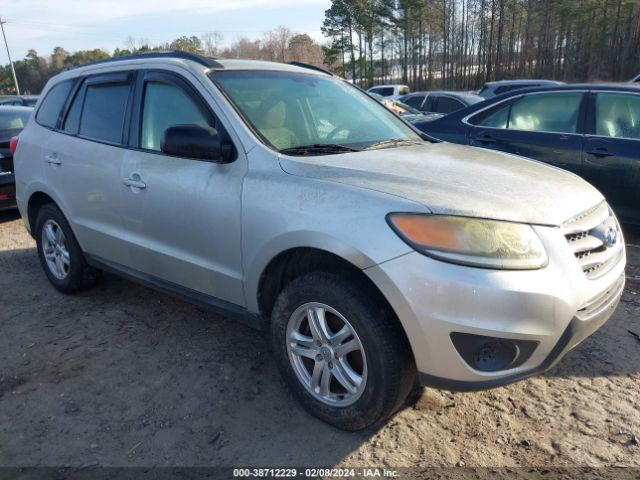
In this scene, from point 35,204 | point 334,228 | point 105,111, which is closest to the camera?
point 334,228

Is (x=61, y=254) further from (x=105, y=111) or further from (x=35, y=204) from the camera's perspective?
(x=105, y=111)

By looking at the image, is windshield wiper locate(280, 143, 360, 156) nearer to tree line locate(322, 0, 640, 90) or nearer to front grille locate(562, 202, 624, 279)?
front grille locate(562, 202, 624, 279)

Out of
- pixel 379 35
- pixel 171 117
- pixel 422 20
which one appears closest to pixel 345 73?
pixel 379 35

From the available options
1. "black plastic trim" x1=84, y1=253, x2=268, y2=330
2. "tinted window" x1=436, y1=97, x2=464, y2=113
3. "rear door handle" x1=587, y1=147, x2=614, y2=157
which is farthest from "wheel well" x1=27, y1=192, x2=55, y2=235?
"tinted window" x1=436, y1=97, x2=464, y2=113

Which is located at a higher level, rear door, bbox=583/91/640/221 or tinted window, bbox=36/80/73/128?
tinted window, bbox=36/80/73/128

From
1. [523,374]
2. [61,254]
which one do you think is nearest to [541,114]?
[523,374]

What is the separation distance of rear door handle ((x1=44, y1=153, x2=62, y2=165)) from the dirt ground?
125 cm

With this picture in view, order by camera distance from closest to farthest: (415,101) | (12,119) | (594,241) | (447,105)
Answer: (594,241) → (12,119) → (447,105) → (415,101)

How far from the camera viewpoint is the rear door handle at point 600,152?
5.03 meters

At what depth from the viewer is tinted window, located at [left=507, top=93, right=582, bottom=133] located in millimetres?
5418

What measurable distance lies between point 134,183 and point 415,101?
43.5 ft

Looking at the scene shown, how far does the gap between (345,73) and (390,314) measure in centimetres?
5437

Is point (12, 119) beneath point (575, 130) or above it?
above

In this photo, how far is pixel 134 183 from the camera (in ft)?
11.0
